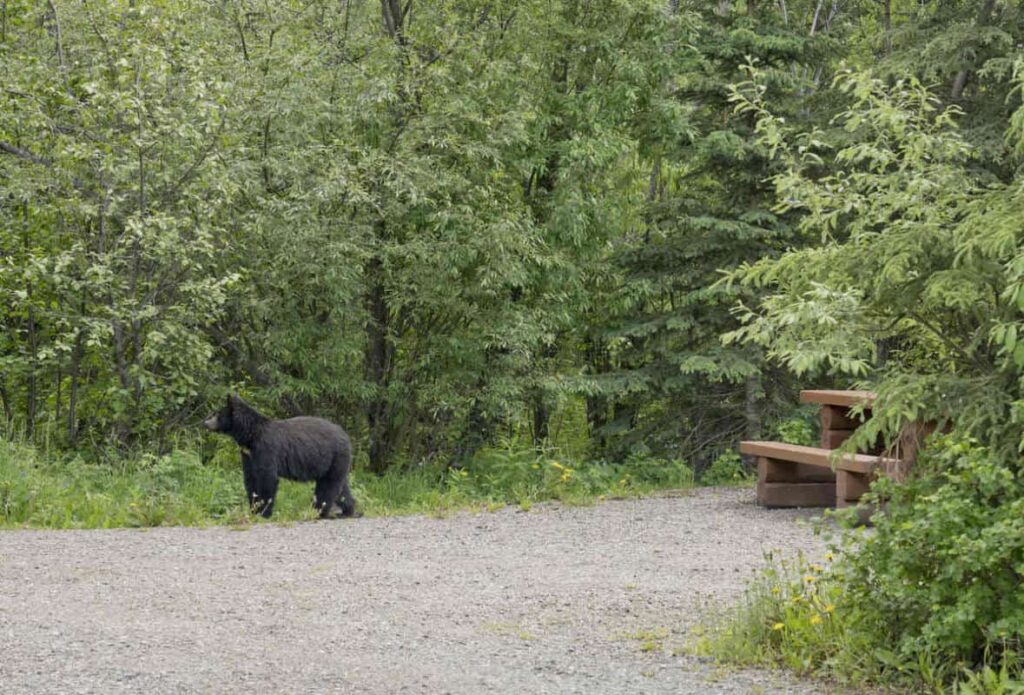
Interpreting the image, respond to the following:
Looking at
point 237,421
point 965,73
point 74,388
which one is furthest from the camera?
point 965,73

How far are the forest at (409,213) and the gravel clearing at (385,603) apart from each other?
211 cm

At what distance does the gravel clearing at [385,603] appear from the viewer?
5.47m

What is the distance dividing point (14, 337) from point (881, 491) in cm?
1004

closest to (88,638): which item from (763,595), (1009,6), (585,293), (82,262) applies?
(763,595)

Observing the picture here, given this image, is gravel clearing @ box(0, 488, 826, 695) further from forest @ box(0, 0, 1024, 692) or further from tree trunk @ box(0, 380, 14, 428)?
tree trunk @ box(0, 380, 14, 428)

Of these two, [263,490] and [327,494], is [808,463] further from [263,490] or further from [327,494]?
[263,490]

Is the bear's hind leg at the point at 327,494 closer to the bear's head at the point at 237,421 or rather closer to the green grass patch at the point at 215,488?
the green grass patch at the point at 215,488

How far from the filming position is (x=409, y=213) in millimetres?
13625

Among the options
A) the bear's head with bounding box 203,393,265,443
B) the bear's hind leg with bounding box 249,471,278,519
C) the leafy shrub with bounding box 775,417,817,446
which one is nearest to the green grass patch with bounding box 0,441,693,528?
the bear's hind leg with bounding box 249,471,278,519

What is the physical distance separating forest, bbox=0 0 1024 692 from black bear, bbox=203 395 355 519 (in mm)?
868

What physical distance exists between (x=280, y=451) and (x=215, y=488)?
1336 mm

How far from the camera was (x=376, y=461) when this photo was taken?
14727 mm

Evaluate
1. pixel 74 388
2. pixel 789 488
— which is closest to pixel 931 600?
pixel 789 488

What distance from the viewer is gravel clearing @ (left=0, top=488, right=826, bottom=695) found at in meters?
5.47
